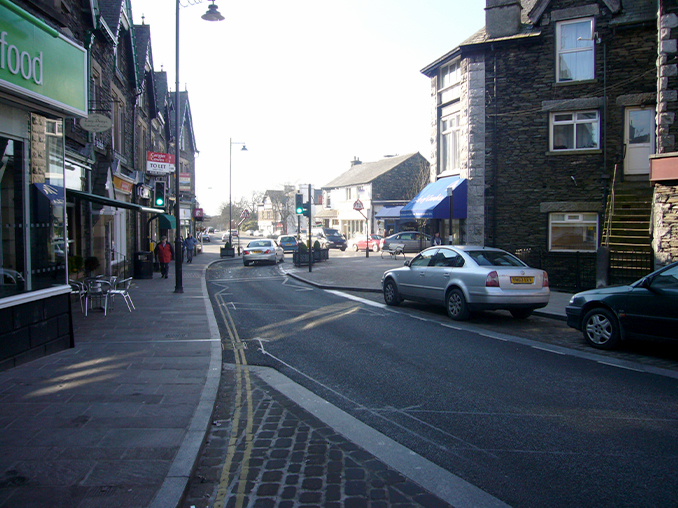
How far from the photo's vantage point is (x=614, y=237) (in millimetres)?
16438

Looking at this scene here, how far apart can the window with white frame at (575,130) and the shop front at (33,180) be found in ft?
50.3

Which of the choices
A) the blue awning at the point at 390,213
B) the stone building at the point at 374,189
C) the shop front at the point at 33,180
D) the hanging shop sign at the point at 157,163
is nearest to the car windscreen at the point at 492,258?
the shop front at the point at 33,180

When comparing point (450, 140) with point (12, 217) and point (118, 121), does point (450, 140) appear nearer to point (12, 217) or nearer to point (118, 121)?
point (118, 121)

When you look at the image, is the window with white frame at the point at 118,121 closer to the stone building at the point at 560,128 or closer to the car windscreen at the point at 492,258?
the stone building at the point at 560,128

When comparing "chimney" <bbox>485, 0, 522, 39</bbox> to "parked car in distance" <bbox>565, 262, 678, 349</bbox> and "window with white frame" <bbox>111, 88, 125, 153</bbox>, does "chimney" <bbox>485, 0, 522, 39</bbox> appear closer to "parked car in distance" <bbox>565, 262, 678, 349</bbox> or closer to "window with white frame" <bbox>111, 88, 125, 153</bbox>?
"parked car in distance" <bbox>565, 262, 678, 349</bbox>

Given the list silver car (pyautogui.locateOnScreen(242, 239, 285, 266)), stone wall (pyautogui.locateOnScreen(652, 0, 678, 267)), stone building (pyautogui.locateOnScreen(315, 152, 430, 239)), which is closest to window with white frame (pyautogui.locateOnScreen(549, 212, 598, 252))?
stone wall (pyautogui.locateOnScreen(652, 0, 678, 267))

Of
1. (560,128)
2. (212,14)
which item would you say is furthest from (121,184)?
(560,128)

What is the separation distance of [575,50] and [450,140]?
17.9ft

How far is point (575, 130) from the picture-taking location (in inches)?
718

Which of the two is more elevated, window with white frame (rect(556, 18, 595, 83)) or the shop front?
window with white frame (rect(556, 18, 595, 83))

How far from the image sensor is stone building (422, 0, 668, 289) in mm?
17344

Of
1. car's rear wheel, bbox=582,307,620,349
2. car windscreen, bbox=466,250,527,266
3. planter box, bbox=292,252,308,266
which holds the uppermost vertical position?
car windscreen, bbox=466,250,527,266

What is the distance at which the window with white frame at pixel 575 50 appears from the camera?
706 inches

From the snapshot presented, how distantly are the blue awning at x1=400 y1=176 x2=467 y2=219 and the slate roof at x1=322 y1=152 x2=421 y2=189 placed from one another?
3582 cm
